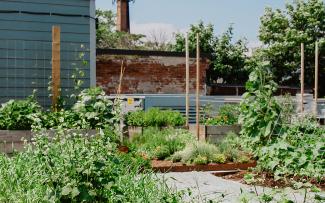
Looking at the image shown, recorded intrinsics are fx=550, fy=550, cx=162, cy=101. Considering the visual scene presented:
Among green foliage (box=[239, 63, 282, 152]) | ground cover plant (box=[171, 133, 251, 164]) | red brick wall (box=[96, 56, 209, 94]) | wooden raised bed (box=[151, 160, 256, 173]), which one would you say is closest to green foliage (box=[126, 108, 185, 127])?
ground cover plant (box=[171, 133, 251, 164])

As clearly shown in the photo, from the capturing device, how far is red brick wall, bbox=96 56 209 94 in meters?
20.3

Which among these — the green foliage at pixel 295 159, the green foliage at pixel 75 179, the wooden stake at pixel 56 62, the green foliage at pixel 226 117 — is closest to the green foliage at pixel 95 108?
the wooden stake at pixel 56 62

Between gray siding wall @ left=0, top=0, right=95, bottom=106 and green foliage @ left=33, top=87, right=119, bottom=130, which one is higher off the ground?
gray siding wall @ left=0, top=0, right=95, bottom=106

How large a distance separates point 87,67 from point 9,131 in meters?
3.17

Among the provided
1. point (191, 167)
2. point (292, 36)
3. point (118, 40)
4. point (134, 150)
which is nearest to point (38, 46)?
point (134, 150)

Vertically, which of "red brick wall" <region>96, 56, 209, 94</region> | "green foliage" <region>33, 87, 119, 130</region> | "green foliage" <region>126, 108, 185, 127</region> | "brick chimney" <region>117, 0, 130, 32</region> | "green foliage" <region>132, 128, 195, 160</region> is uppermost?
"brick chimney" <region>117, 0, 130, 32</region>

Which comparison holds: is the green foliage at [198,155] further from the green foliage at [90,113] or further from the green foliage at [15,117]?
the green foliage at [15,117]

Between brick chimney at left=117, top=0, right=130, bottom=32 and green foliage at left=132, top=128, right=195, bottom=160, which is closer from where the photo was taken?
green foliage at left=132, top=128, right=195, bottom=160

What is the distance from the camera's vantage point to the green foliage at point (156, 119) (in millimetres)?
10555

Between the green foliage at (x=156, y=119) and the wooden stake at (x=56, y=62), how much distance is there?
5.29 feet

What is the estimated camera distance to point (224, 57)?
89.8 feet

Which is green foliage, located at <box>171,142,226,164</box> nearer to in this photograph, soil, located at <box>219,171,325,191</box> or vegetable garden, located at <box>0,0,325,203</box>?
vegetable garden, located at <box>0,0,325,203</box>

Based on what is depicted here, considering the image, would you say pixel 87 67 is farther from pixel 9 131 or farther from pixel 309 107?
pixel 309 107

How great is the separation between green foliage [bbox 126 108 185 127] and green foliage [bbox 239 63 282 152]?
8.41ft
